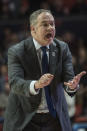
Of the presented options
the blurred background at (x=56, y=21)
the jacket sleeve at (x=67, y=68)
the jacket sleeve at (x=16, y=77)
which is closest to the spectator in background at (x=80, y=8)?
the blurred background at (x=56, y=21)

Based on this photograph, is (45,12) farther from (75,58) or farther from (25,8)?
(25,8)

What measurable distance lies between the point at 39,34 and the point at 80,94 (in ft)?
13.8

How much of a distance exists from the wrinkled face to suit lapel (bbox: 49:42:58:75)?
102mm

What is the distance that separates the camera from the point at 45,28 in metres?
3.20

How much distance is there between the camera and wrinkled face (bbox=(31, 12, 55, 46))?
3.20m

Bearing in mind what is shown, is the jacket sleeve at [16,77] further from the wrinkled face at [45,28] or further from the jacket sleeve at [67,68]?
the jacket sleeve at [67,68]

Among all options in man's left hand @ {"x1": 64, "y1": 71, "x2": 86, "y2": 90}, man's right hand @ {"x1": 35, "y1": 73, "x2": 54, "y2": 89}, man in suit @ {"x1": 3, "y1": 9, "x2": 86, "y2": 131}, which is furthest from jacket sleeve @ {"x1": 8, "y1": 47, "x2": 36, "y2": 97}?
man's left hand @ {"x1": 64, "y1": 71, "x2": 86, "y2": 90}

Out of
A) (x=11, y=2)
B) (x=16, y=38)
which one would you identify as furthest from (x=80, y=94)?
(x=11, y=2)

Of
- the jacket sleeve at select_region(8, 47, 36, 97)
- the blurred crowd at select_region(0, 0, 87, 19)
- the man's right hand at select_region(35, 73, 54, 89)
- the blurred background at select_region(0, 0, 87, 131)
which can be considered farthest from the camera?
the blurred crowd at select_region(0, 0, 87, 19)

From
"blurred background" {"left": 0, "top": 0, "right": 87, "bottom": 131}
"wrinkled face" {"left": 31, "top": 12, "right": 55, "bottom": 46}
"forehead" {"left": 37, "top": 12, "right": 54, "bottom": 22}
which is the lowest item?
"wrinkled face" {"left": 31, "top": 12, "right": 55, "bottom": 46}

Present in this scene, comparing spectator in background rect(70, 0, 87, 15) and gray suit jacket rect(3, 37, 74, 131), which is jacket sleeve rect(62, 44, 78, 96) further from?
spectator in background rect(70, 0, 87, 15)

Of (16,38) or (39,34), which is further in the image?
(16,38)

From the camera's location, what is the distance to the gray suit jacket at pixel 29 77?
10.5 ft

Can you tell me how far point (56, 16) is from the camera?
367 inches
